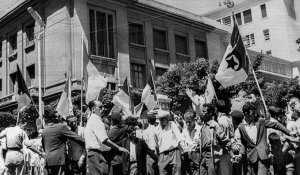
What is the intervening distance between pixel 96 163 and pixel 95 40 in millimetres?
18660

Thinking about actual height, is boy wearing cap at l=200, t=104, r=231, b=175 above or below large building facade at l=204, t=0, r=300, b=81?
below

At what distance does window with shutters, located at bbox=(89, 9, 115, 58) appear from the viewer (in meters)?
25.0

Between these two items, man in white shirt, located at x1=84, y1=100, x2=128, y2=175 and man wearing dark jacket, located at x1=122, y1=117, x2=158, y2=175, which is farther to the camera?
man wearing dark jacket, located at x1=122, y1=117, x2=158, y2=175

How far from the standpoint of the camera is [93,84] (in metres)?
13.0

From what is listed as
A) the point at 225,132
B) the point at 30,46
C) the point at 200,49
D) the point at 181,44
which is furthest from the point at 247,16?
the point at 225,132

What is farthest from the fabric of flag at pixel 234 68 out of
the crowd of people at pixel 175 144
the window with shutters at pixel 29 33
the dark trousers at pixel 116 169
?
the window with shutters at pixel 29 33

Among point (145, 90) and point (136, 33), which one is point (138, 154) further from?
point (136, 33)

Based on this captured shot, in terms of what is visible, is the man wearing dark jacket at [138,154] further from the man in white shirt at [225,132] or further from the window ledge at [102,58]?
the window ledge at [102,58]

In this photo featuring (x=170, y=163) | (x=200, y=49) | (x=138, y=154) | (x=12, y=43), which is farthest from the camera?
(x=200, y=49)

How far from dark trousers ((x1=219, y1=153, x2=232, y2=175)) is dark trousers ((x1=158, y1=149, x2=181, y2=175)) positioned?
1.16 metres

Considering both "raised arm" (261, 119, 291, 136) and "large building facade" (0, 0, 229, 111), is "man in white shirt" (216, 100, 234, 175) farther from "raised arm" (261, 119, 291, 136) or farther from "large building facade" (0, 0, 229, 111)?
"large building facade" (0, 0, 229, 111)

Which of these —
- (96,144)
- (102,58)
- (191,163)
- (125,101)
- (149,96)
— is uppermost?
(102,58)

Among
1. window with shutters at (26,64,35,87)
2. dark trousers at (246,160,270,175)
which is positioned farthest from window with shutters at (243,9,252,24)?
dark trousers at (246,160,270,175)

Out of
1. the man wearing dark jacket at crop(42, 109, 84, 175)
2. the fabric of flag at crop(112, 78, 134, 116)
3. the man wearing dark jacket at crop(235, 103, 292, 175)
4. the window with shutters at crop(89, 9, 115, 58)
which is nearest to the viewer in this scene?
the man wearing dark jacket at crop(42, 109, 84, 175)
